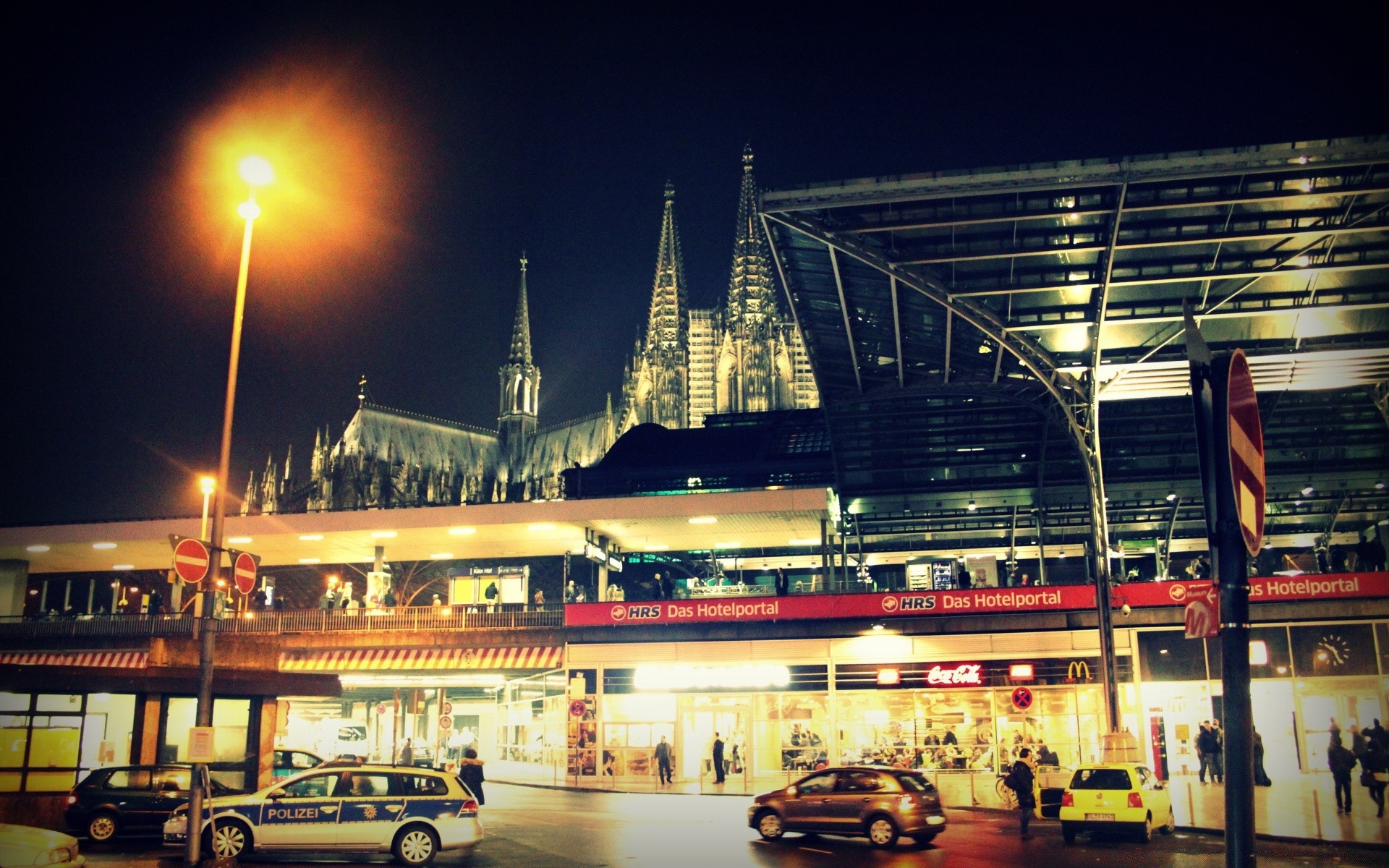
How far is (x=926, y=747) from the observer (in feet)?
103

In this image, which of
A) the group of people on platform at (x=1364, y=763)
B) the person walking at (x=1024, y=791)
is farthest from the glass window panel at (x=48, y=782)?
the group of people on platform at (x=1364, y=763)

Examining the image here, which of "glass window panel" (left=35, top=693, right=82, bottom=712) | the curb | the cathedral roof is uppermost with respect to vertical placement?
the cathedral roof

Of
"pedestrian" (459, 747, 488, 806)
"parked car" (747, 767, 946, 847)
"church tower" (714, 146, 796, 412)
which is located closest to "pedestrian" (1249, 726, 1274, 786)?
"parked car" (747, 767, 946, 847)

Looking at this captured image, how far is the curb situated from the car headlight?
40.3 ft

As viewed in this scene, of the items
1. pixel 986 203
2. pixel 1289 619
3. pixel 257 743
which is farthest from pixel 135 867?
pixel 1289 619

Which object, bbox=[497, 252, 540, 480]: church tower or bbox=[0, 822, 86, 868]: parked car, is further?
bbox=[497, 252, 540, 480]: church tower

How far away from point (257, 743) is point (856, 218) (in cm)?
1901

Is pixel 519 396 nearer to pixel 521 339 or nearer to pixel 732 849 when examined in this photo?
pixel 521 339

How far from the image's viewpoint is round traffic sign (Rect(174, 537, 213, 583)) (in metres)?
14.9

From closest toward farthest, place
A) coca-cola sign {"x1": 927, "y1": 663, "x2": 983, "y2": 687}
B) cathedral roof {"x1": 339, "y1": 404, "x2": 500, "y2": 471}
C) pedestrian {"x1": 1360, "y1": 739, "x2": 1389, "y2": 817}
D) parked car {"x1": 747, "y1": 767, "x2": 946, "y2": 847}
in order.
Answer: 1. parked car {"x1": 747, "y1": 767, "x2": 946, "y2": 847}
2. pedestrian {"x1": 1360, "y1": 739, "x2": 1389, "y2": 817}
3. coca-cola sign {"x1": 927, "y1": 663, "x2": 983, "y2": 687}
4. cathedral roof {"x1": 339, "y1": 404, "x2": 500, "y2": 471}

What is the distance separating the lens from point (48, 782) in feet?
71.7

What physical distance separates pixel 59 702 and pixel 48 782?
5.07 ft

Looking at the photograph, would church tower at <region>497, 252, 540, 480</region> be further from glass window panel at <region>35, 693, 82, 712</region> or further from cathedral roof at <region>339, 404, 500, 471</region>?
glass window panel at <region>35, 693, 82, 712</region>

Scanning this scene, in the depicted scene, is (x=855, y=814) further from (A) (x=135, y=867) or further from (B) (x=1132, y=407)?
(B) (x=1132, y=407)
